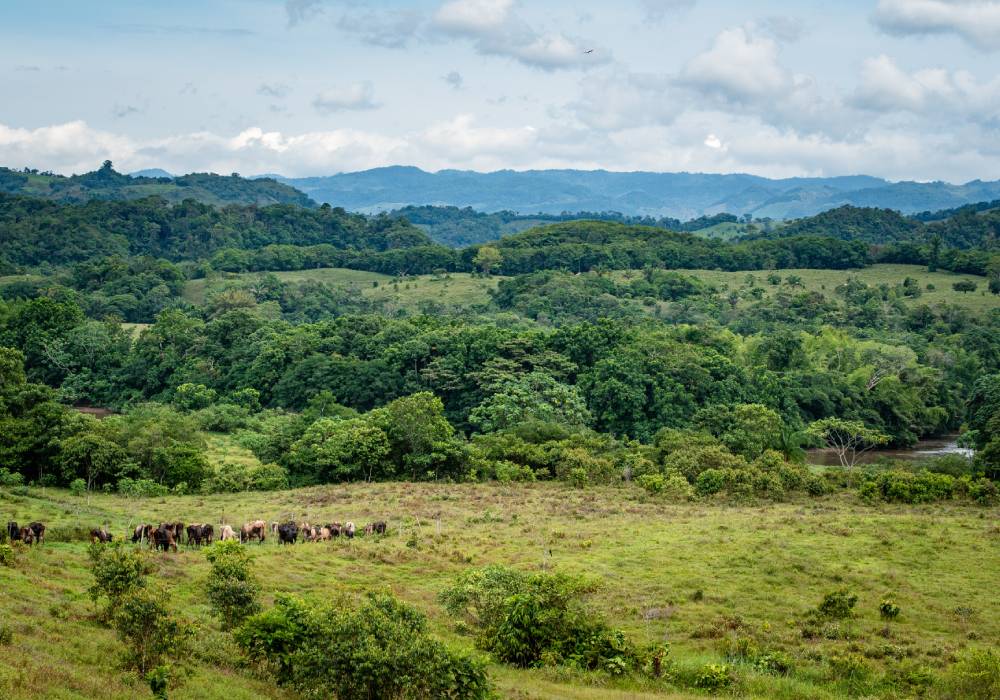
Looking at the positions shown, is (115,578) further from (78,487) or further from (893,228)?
(893,228)

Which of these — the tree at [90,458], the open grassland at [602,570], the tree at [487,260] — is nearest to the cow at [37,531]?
the open grassland at [602,570]

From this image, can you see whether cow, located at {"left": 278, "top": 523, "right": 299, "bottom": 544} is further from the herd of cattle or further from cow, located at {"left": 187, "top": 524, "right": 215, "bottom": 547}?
cow, located at {"left": 187, "top": 524, "right": 215, "bottom": 547}

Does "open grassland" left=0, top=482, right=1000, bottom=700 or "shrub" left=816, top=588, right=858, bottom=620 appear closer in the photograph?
"open grassland" left=0, top=482, right=1000, bottom=700

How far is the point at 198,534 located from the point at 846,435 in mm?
58490

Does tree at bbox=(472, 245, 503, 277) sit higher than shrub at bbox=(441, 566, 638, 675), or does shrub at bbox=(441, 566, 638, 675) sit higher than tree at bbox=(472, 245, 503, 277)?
tree at bbox=(472, 245, 503, 277)

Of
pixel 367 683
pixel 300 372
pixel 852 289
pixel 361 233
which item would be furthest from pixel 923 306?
pixel 361 233

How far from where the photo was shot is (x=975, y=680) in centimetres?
2017

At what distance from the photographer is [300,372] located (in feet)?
252

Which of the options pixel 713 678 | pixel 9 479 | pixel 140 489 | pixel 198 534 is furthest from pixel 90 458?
pixel 713 678

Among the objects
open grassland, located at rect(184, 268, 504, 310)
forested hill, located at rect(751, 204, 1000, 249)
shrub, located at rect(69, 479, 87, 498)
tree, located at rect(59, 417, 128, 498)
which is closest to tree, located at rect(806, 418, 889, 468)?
tree, located at rect(59, 417, 128, 498)

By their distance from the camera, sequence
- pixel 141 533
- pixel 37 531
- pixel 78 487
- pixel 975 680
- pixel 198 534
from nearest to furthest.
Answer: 1. pixel 975 680
2. pixel 37 531
3. pixel 141 533
4. pixel 198 534
5. pixel 78 487

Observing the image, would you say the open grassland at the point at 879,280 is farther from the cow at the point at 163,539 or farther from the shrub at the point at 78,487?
the cow at the point at 163,539

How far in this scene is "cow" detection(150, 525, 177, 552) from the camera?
29.3 m

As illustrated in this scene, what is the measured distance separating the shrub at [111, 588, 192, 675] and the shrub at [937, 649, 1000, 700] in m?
17.5
